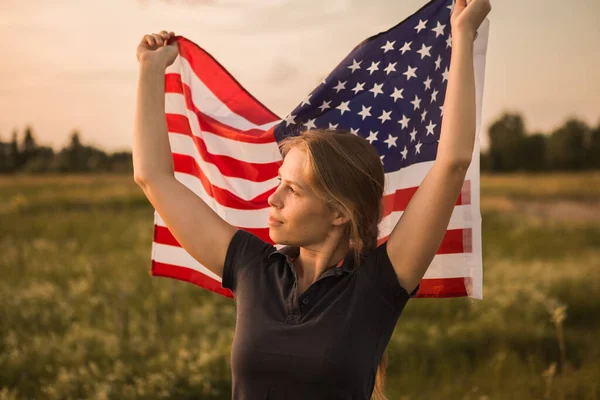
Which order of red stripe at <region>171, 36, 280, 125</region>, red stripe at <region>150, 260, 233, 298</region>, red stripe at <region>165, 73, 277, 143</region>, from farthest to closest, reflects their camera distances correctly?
red stripe at <region>171, 36, 280, 125</region>
red stripe at <region>165, 73, 277, 143</region>
red stripe at <region>150, 260, 233, 298</region>

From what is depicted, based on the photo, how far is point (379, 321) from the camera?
2172 mm

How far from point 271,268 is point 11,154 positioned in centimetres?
1217

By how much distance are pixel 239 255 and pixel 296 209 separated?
28 cm

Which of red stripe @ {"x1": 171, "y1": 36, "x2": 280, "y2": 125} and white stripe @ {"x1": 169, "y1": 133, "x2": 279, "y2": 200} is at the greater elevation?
red stripe @ {"x1": 171, "y1": 36, "x2": 280, "y2": 125}

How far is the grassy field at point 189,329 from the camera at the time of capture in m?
5.60

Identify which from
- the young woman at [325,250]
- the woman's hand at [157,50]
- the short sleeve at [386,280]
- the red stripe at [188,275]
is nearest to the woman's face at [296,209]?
the young woman at [325,250]

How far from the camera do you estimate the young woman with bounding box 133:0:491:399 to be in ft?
6.88

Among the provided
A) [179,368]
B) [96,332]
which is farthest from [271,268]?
[96,332]

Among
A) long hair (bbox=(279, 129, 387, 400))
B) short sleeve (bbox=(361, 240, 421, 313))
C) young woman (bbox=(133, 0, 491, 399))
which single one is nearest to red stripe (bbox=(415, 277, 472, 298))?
young woman (bbox=(133, 0, 491, 399))

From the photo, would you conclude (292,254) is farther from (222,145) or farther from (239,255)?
(222,145)

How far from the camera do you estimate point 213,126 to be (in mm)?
3688

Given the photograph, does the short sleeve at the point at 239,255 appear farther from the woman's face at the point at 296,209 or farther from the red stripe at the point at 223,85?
the red stripe at the point at 223,85

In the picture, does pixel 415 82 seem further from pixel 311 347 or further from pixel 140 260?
pixel 140 260

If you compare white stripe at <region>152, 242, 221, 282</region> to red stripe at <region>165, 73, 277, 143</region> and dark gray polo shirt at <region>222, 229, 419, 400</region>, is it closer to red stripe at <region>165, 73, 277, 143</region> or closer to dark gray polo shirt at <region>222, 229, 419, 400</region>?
red stripe at <region>165, 73, 277, 143</region>
